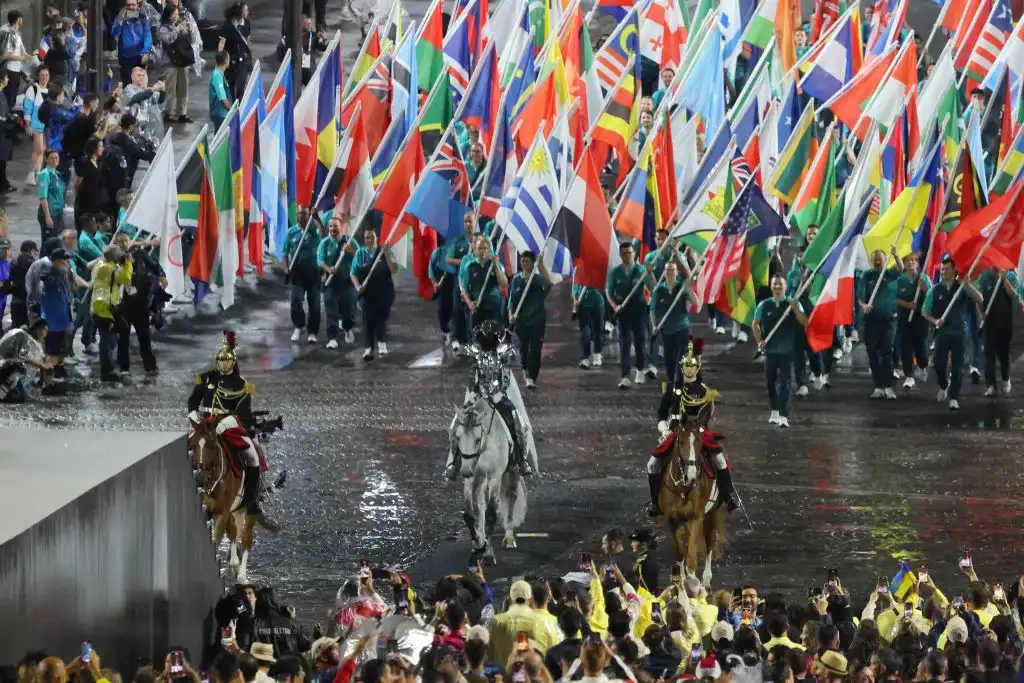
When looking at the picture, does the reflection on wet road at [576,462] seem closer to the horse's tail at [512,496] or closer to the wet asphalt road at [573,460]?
the wet asphalt road at [573,460]

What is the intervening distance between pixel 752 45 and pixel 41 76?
11.3m

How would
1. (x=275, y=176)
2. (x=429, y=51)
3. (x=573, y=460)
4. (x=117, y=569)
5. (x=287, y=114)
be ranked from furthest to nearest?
(x=429, y=51)
(x=287, y=114)
(x=275, y=176)
(x=573, y=460)
(x=117, y=569)

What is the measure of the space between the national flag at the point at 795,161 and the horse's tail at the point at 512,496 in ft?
37.4

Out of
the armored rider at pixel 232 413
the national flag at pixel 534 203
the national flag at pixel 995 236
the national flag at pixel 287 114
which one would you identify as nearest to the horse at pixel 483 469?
the armored rider at pixel 232 413

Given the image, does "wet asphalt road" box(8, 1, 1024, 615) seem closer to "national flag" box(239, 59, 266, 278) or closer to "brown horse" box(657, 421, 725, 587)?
"brown horse" box(657, 421, 725, 587)

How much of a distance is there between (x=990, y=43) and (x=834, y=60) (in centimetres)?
284

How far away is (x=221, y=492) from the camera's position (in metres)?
20.1

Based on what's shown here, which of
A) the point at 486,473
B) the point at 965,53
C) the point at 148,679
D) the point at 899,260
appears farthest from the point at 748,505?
the point at 965,53

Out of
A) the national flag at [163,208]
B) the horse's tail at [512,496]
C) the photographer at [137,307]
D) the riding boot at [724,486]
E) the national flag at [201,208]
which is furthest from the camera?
the national flag at [201,208]

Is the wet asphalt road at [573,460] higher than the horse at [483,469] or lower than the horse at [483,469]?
lower

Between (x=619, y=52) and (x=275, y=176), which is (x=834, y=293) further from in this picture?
(x=275, y=176)

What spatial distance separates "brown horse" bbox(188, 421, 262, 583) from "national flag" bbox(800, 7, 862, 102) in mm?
15825

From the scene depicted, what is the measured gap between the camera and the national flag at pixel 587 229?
95.6 feet

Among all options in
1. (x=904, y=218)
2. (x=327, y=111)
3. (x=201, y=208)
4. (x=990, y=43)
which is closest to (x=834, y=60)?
(x=990, y=43)
